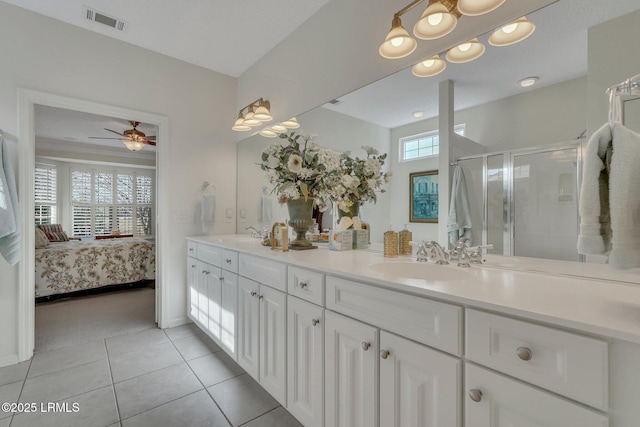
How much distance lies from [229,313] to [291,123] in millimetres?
1627

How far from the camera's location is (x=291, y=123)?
2500 millimetres

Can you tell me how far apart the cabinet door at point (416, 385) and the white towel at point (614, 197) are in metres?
0.49

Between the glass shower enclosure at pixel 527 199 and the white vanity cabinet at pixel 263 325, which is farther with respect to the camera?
the white vanity cabinet at pixel 263 325

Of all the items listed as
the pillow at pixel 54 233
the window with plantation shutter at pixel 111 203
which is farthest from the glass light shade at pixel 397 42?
the window with plantation shutter at pixel 111 203

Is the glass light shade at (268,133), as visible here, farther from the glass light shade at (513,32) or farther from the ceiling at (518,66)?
the glass light shade at (513,32)

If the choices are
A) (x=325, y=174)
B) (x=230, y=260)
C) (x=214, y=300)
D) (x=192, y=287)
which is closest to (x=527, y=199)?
(x=325, y=174)

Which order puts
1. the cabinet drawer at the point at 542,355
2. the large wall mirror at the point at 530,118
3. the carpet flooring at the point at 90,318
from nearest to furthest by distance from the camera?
the cabinet drawer at the point at 542,355, the large wall mirror at the point at 530,118, the carpet flooring at the point at 90,318

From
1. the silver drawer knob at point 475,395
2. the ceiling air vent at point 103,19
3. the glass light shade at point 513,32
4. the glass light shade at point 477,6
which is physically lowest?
the silver drawer knob at point 475,395

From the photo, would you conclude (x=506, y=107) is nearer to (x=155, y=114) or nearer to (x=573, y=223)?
(x=573, y=223)

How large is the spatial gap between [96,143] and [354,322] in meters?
6.89

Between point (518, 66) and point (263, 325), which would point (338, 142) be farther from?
point (263, 325)

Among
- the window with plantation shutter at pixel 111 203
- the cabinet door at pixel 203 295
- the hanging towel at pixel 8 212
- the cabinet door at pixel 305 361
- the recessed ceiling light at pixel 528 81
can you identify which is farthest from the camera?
the window with plantation shutter at pixel 111 203

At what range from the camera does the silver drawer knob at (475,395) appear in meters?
→ 0.80

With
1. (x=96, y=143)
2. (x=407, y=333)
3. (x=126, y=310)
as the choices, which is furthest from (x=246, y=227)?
(x=96, y=143)
